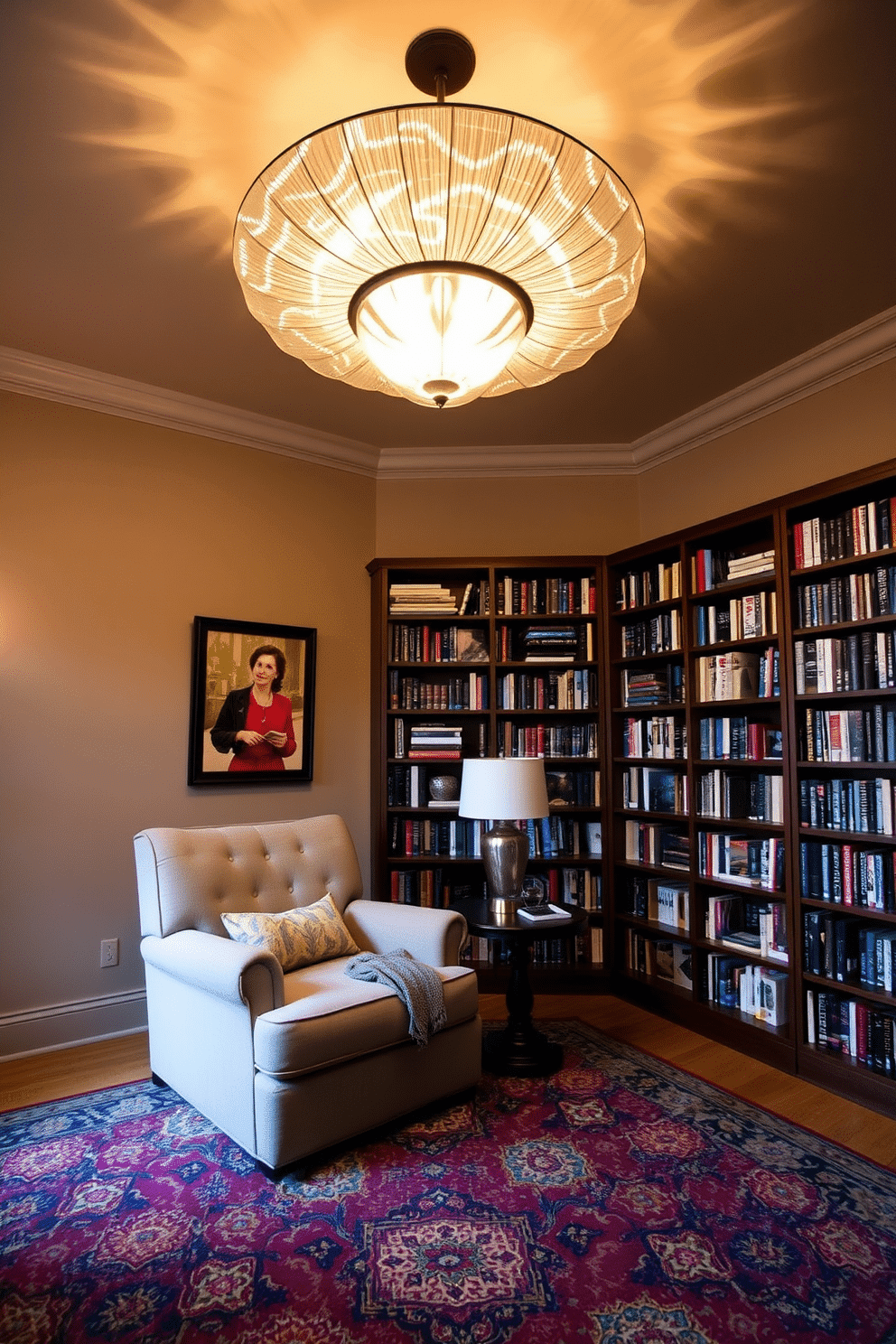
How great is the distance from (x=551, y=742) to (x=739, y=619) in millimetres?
1185

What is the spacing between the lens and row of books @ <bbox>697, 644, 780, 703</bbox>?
3219 millimetres

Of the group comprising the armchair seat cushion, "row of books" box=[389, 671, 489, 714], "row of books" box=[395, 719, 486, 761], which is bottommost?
the armchair seat cushion

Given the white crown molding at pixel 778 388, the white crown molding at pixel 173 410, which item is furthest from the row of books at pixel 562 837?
the white crown molding at pixel 173 410

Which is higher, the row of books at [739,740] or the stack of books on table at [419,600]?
the stack of books on table at [419,600]

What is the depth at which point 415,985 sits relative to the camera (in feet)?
8.27

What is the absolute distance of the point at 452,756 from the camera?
13.3 ft

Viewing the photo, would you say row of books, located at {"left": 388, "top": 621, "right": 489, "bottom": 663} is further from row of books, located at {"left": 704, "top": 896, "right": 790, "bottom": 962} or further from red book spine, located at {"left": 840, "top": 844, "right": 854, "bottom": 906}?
red book spine, located at {"left": 840, "top": 844, "right": 854, "bottom": 906}

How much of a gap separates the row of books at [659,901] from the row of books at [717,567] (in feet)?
4.65

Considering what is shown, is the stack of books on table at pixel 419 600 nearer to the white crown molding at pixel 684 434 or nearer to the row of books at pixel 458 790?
the white crown molding at pixel 684 434

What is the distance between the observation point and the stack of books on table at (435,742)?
409 cm

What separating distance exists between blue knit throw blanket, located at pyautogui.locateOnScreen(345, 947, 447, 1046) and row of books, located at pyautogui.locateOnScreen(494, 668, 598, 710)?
1.71 meters

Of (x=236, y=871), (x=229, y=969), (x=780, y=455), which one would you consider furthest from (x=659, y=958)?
(x=780, y=455)

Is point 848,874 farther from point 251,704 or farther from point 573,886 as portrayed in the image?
point 251,704

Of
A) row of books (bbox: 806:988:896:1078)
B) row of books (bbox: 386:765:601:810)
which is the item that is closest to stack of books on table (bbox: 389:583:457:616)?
row of books (bbox: 386:765:601:810)
